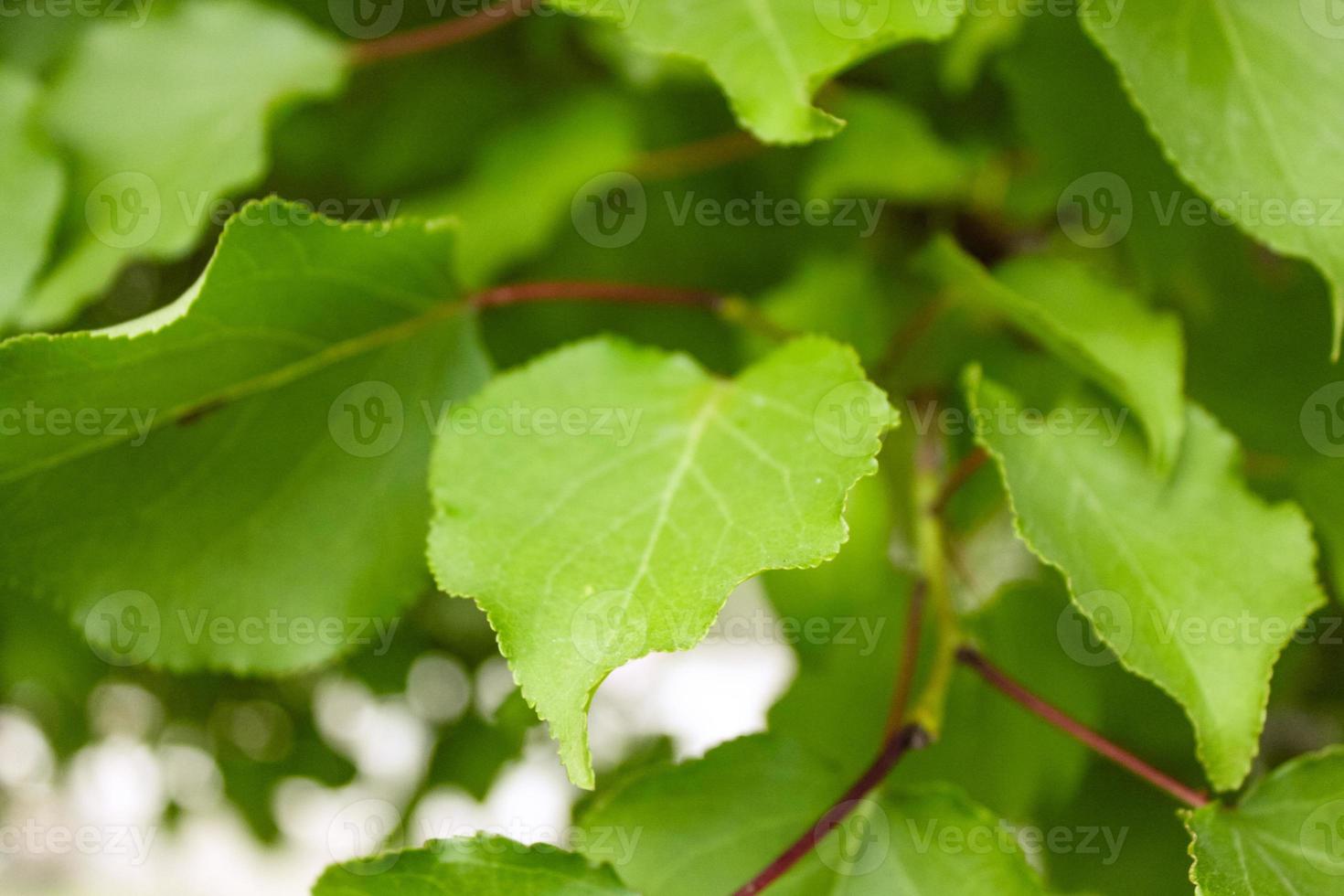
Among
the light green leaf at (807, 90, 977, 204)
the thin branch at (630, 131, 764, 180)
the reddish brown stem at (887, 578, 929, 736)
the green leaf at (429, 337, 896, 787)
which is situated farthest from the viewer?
the thin branch at (630, 131, 764, 180)

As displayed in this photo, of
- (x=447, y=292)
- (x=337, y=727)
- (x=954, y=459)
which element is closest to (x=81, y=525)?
(x=447, y=292)

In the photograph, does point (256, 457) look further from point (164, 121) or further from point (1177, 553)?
point (1177, 553)

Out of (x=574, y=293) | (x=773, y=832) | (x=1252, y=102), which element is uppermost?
(x=1252, y=102)

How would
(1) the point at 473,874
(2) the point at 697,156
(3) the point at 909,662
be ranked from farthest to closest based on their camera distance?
1. (2) the point at 697,156
2. (3) the point at 909,662
3. (1) the point at 473,874

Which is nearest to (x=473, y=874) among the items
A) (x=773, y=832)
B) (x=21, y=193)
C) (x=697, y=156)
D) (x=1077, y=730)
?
(x=773, y=832)

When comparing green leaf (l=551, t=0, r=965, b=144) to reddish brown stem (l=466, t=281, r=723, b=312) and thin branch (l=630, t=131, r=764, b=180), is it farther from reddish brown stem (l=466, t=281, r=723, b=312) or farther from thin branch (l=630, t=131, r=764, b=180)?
thin branch (l=630, t=131, r=764, b=180)

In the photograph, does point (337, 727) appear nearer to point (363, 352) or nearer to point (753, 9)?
point (363, 352)

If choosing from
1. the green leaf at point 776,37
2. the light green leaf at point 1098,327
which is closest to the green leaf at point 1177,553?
the light green leaf at point 1098,327

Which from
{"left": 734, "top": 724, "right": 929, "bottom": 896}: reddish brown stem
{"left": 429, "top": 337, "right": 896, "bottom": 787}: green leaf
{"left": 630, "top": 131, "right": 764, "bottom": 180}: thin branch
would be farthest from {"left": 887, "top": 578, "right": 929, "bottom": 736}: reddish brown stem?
{"left": 630, "top": 131, "right": 764, "bottom": 180}: thin branch
